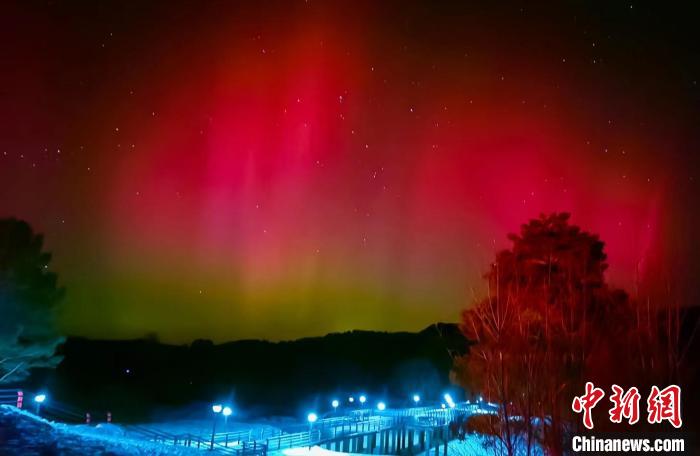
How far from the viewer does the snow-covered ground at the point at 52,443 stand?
23547 mm

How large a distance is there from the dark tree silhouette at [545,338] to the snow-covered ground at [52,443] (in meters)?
13.4

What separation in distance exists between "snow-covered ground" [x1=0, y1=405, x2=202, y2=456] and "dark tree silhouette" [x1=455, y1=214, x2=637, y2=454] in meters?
13.4

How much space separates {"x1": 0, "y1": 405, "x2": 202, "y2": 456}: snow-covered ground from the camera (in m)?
23.5
